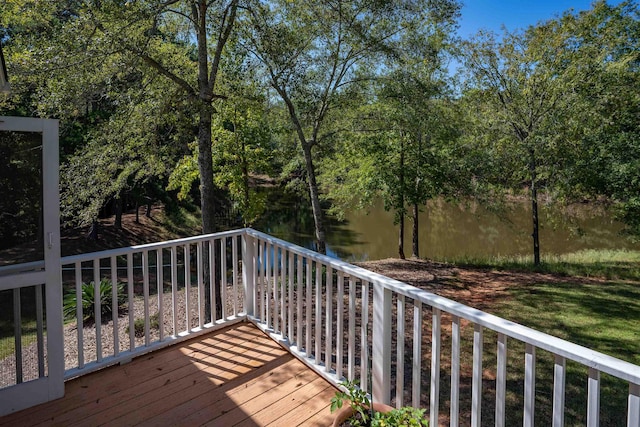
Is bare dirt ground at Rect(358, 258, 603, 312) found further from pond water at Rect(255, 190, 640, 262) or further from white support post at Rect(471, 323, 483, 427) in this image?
white support post at Rect(471, 323, 483, 427)

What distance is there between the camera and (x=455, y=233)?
51.3ft

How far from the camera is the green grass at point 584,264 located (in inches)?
329

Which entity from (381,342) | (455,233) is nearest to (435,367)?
(381,342)

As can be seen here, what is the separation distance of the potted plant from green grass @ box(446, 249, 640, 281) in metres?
8.38

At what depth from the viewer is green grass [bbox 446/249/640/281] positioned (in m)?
8.35

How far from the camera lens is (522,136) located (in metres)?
8.59

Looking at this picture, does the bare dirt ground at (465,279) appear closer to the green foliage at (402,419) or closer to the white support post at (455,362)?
the white support post at (455,362)

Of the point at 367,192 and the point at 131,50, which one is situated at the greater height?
the point at 131,50

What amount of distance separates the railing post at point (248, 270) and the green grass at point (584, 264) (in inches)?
297

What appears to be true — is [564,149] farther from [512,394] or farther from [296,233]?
[296,233]

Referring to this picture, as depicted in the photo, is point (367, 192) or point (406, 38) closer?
point (406, 38)

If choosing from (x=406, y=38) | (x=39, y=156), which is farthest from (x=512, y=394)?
(x=406, y=38)

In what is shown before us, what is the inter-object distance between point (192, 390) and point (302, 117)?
20.4ft

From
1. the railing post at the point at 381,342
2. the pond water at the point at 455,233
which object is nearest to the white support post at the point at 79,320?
the railing post at the point at 381,342
